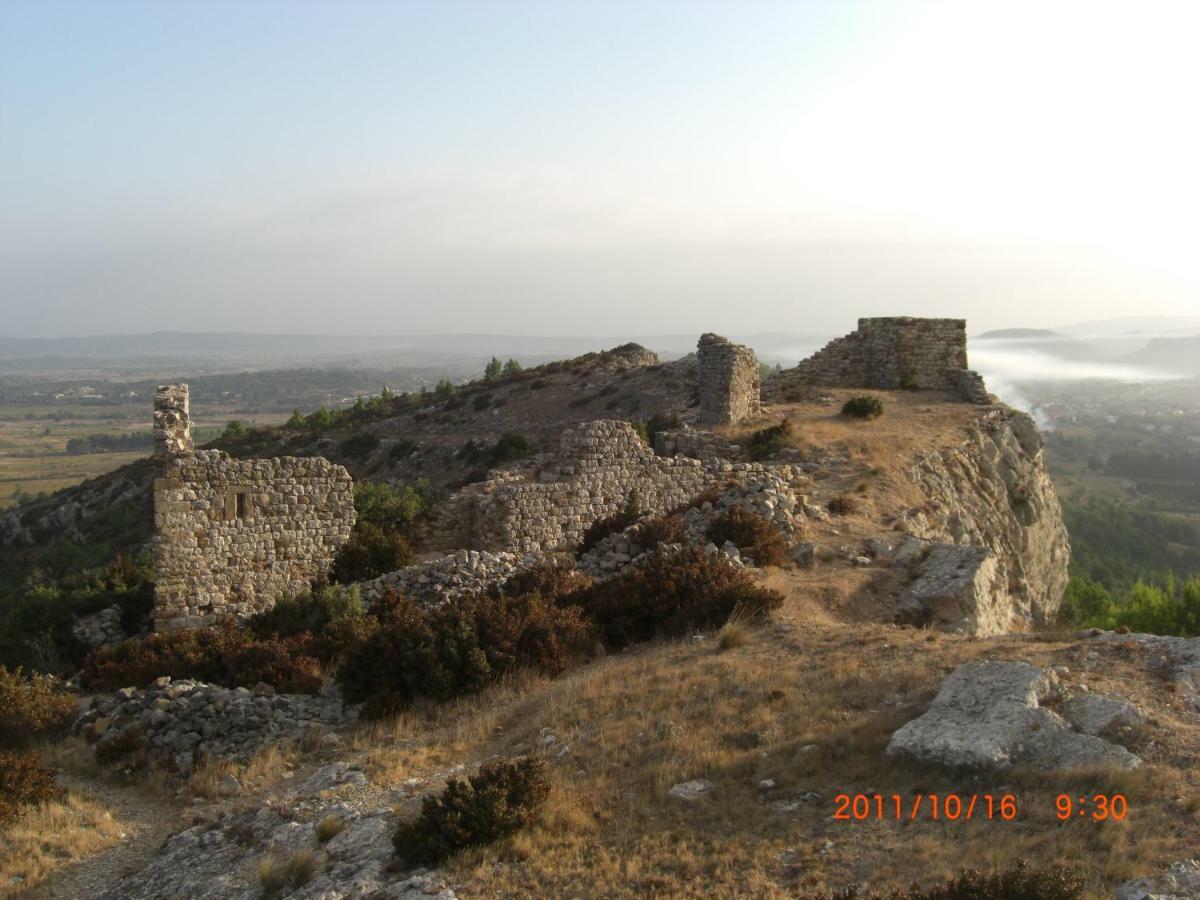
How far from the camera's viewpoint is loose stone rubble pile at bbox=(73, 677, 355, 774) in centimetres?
930

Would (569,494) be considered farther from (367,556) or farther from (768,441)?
(768,441)

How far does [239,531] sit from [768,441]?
1168 cm

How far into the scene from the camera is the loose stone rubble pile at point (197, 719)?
9.30 meters

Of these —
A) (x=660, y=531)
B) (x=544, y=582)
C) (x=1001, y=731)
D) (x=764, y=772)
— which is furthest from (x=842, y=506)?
(x=764, y=772)

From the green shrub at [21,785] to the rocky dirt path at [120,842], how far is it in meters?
0.43

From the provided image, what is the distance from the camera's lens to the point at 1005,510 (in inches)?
843

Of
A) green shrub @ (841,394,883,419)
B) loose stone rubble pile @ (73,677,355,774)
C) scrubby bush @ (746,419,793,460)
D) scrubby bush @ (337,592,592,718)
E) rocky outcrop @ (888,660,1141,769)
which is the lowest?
loose stone rubble pile @ (73,677,355,774)

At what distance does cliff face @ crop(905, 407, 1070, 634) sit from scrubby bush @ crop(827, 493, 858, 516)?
3.28ft

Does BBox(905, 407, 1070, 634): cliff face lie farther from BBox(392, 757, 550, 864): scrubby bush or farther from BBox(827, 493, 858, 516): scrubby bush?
BBox(392, 757, 550, 864): scrubby bush

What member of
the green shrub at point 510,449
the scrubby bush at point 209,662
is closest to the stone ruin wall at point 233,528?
the scrubby bush at point 209,662

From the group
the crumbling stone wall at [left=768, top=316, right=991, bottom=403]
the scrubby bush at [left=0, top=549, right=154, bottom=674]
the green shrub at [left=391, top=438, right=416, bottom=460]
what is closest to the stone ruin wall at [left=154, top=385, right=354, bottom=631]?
the scrubby bush at [left=0, top=549, right=154, bottom=674]

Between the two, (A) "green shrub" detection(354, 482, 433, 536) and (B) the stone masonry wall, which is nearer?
(B) the stone masonry wall

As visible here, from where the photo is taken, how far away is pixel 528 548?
52.1 ft
